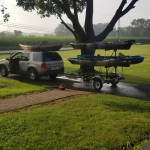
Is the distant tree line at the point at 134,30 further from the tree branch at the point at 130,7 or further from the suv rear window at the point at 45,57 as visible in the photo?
the suv rear window at the point at 45,57

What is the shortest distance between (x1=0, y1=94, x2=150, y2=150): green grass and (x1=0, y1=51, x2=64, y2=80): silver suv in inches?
210

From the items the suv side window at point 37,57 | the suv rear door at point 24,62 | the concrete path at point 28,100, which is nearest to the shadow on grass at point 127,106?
the concrete path at point 28,100

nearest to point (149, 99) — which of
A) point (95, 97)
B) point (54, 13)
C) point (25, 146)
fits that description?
point (95, 97)

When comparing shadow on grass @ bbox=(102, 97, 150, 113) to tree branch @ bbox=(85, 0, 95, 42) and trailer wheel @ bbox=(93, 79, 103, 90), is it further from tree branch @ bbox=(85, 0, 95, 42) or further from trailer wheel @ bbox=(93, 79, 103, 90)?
tree branch @ bbox=(85, 0, 95, 42)

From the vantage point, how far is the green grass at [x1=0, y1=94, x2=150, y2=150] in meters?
4.79

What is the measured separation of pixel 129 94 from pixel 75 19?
28.6 feet

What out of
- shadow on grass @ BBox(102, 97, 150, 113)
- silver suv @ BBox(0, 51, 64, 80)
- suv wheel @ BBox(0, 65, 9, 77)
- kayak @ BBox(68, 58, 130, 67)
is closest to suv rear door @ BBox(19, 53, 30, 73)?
silver suv @ BBox(0, 51, 64, 80)

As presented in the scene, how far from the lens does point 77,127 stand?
18.7 feet

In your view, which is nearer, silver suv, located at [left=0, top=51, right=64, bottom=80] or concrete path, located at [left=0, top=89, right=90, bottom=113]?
concrete path, located at [left=0, top=89, right=90, bottom=113]

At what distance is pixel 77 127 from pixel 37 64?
7.94 meters

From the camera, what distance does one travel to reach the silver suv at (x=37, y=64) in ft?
42.7

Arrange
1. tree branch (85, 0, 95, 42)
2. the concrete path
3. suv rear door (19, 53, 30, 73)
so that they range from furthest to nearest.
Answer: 1. tree branch (85, 0, 95, 42)
2. suv rear door (19, 53, 30, 73)
3. the concrete path

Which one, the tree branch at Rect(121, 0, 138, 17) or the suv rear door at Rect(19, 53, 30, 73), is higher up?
the tree branch at Rect(121, 0, 138, 17)

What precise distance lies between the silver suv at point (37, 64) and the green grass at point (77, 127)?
5.33 m
